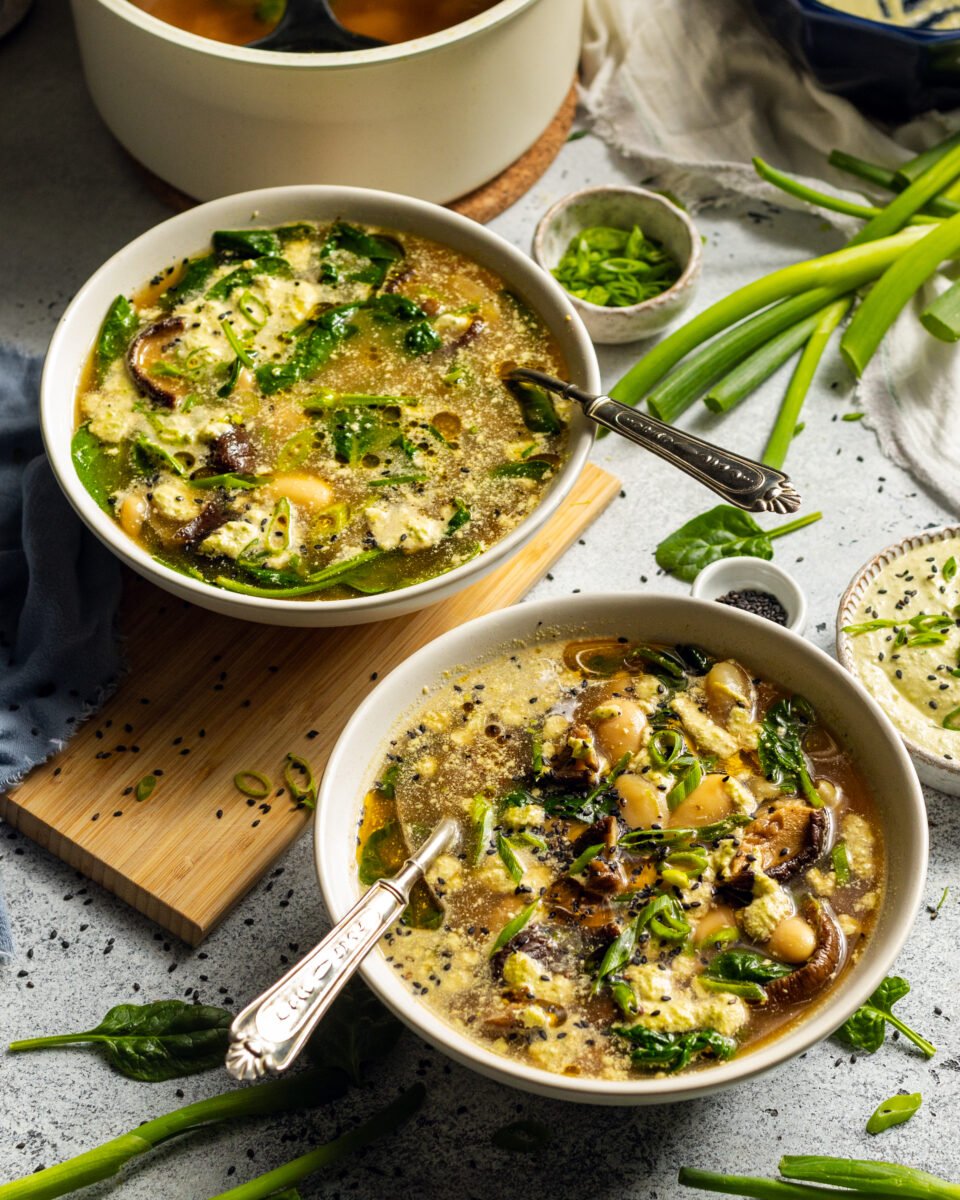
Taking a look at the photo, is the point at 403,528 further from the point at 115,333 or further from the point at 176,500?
the point at 115,333

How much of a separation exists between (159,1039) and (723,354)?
2.39 metres

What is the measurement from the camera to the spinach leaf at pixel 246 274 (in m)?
3.55

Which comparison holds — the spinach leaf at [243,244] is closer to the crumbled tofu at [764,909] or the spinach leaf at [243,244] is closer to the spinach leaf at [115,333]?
the spinach leaf at [115,333]

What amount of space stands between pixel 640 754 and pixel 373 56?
203 centimetres

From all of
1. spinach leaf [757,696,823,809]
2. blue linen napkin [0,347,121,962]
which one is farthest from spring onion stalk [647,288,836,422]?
blue linen napkin [0,347,121,962]

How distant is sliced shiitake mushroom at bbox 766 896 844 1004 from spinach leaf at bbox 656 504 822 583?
1236 millimetres

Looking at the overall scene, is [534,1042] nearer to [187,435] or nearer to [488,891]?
[488,891]

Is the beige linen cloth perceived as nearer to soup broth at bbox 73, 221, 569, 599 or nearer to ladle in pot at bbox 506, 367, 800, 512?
soup broth at bbox 73, 221, 569, 599

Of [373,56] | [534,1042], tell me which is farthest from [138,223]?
[534,1042]

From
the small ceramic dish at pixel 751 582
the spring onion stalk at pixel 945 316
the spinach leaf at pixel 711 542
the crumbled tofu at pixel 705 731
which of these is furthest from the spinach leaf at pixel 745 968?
the spring onion stalk at pixel 945 316

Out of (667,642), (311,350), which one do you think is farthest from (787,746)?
(311,350)

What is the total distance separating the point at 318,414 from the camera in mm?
3381

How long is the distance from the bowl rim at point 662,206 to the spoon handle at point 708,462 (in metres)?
0.74

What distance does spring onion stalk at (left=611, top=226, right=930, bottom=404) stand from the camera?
12.8 ft
